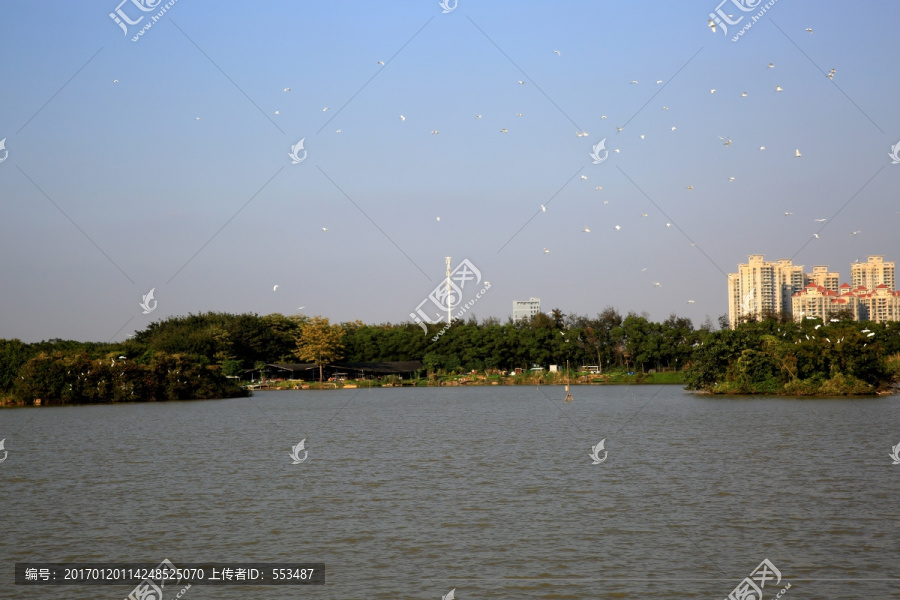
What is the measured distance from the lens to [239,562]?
472 inches

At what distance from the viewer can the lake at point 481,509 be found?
11008 mm

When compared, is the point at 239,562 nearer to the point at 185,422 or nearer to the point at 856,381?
the point at 185,422

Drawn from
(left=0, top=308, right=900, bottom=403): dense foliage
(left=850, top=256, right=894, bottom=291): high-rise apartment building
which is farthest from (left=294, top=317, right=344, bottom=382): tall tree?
(left=850, top=256, right=894, bottom=291): high-rise apartment building

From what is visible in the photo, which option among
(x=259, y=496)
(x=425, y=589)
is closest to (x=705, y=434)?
(x=259, y=496)

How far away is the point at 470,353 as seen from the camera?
85.8m

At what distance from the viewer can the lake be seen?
11008 mm

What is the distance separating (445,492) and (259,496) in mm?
3742

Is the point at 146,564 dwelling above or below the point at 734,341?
below

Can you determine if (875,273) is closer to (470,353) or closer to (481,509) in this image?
(470,353)
